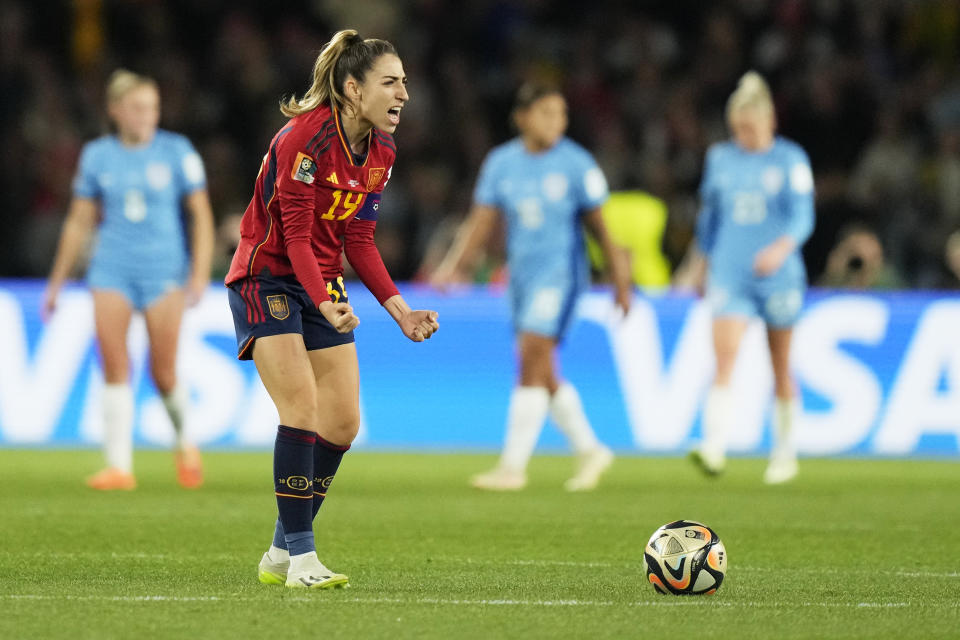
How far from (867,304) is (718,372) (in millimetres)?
2632

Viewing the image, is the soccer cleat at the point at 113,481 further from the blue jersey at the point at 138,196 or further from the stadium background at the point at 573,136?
the stadium background at the point at 573,136

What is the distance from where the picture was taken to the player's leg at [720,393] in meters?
10.8

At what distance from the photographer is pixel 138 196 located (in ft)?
33.8

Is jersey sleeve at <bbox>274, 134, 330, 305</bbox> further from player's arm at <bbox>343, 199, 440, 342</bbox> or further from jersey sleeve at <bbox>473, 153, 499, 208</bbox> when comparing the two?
jersey sleeve at <bbox>473, 153, 499, 208</bbox>

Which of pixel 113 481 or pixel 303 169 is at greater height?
pixel 303 169

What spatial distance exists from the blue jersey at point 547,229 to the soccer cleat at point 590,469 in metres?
0.83

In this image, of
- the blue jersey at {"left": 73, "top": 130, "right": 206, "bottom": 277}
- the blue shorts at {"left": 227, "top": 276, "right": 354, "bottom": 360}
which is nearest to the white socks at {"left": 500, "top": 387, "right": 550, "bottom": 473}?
the blue jersey at {"left": 73, "top": 130, "right": 206, "bottom": 277}

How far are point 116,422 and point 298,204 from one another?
4.66 meters

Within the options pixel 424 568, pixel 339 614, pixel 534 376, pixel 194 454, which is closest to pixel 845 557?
pixel 424 568

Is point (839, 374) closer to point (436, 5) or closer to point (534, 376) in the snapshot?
point (534, 376)

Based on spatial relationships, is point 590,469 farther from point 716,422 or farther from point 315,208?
point 315,208

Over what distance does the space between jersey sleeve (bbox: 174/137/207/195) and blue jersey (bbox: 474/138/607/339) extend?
187 centimetres

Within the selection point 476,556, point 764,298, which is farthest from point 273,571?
point 764,298

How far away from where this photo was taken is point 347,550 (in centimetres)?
744
